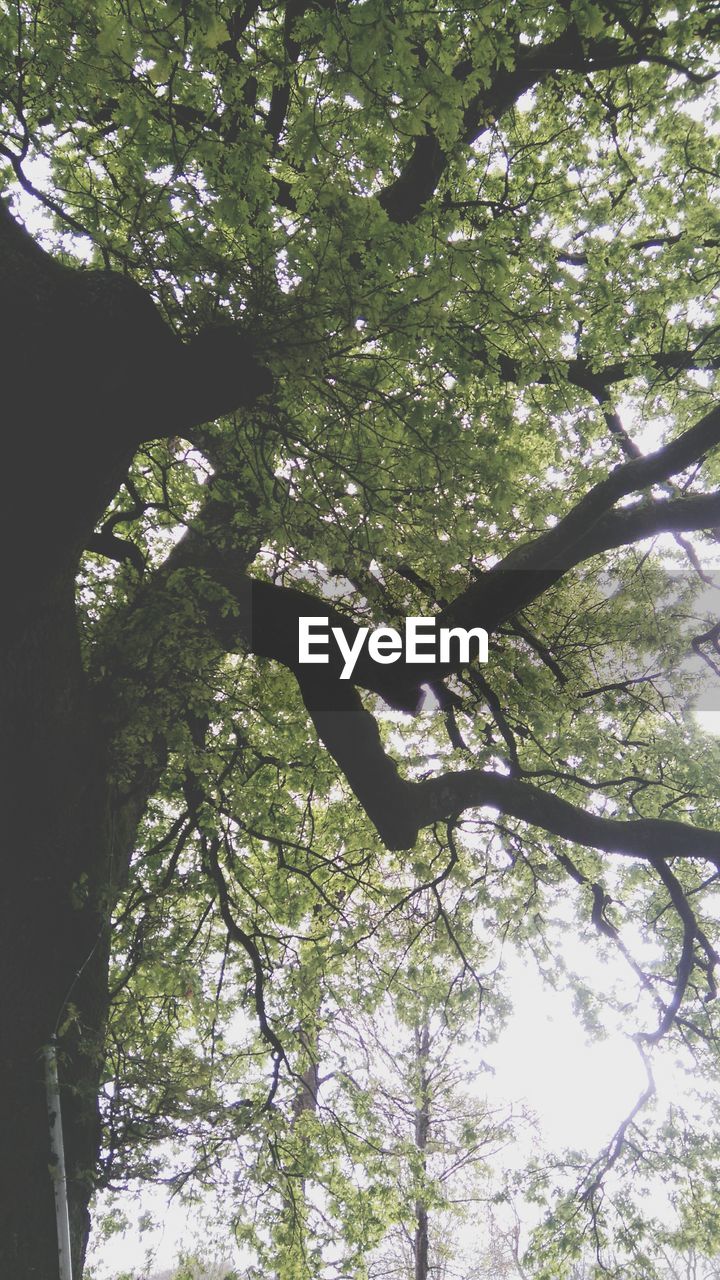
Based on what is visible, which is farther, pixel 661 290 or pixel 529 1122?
pixel 529 1122

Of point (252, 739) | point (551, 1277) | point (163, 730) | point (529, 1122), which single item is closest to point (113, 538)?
point (163, 730)

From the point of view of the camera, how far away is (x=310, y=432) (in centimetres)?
547

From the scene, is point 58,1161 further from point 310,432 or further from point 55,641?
point 310,432

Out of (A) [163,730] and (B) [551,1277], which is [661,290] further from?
(B) [551,1277]

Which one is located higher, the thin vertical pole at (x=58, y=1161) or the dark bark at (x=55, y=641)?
the dark bark at (x=55, y=641)

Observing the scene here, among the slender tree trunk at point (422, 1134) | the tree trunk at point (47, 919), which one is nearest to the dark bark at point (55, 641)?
the tree trunk at point (47, 919)

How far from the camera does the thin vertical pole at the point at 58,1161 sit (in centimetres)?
356

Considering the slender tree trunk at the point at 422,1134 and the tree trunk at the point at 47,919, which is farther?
the slender tree trunk at the point at 422,1134

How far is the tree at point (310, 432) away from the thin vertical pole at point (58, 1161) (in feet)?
0.18

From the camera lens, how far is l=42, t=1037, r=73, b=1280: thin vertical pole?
3.56 m

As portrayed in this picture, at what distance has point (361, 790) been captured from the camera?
5.03 m

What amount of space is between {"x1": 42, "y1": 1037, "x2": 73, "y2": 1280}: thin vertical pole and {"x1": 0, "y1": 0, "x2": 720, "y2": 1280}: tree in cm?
5

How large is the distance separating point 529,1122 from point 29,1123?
428 inches

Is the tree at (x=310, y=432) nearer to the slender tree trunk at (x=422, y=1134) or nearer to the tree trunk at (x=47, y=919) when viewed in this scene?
the tree trunk at (x=47, y=919)
